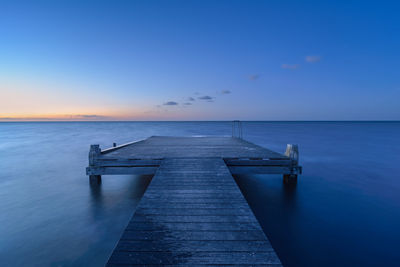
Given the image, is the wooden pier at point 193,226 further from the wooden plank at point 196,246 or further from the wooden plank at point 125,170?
the wooden plank at point 125,170

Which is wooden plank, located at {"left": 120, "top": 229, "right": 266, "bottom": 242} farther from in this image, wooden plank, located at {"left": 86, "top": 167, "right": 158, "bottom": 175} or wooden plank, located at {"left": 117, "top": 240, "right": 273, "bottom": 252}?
wooden plank, located at {"left": 86, "top": 167, "right": 158, "bottom": 175}

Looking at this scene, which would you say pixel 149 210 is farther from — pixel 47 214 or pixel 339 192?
pixel 339 192

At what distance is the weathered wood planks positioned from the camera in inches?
91.7

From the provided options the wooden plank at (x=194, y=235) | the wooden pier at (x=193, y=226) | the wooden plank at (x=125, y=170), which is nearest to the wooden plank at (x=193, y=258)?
the wooden pier at (x=193, y=226)

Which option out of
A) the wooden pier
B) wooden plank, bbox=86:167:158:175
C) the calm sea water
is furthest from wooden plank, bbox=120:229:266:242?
wooden plank, bbox=86:167:158:175

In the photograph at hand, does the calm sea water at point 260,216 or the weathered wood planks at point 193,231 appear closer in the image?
the weathered wood planks at point 193,231

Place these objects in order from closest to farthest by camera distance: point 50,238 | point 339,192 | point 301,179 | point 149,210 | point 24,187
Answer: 1. point 149,210
2. point 50,238
3. point 339,192
4. point 24,187
5. point 301,179

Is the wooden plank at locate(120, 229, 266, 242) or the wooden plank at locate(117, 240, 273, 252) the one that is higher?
the wooden plank at locate(120, 229, 266, 242)

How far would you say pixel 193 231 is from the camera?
2.82 metres

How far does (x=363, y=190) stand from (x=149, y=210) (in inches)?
394

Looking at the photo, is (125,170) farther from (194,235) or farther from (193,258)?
(193,258)

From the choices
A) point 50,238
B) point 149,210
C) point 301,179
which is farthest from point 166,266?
point 301,179

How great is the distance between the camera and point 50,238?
17.2 ft

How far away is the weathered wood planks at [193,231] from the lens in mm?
2328
